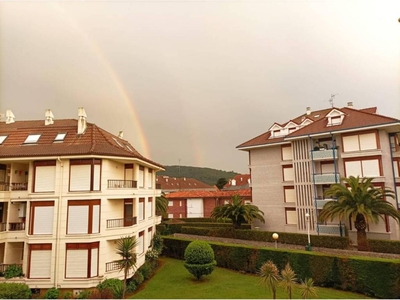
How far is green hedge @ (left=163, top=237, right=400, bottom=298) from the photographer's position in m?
15.4

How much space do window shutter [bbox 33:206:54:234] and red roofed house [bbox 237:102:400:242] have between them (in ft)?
→ 70.1

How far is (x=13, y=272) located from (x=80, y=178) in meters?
6.65

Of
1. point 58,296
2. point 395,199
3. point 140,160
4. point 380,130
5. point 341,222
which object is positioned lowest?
point 58,296

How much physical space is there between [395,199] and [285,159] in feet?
33.4

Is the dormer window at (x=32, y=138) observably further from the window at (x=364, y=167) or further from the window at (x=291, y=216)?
the window at (x=364, y=167)

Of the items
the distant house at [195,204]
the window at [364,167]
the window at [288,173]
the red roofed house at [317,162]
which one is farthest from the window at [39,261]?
the distant house at [195,204]

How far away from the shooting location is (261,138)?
32812mm

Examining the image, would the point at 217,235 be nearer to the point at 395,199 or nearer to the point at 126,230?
the point at 126,230

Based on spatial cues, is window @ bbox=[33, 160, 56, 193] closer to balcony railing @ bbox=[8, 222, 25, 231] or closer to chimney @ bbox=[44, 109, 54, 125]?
balcony railing @ bbox=[8, 222, 25, 231]

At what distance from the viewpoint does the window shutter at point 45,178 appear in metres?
17.2

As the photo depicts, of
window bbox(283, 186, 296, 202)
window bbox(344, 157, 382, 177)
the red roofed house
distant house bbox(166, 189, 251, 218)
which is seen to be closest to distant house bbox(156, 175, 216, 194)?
distant house bbox(166, 189, 251, 218)

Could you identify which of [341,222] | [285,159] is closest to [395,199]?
[341,222]

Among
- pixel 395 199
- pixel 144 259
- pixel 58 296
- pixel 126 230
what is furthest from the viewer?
pixel 395 199

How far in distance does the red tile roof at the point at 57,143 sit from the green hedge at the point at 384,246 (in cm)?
1864
